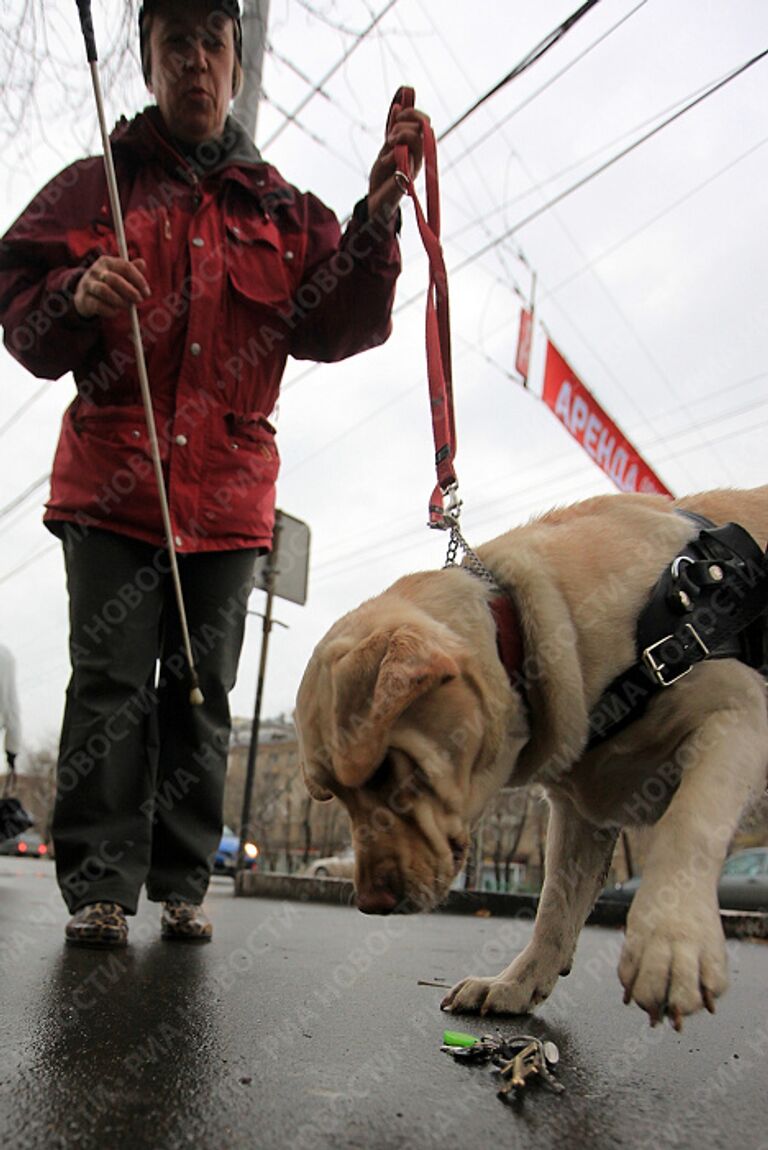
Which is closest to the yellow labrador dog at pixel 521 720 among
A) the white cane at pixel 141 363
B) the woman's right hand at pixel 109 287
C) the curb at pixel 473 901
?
the white cane at pixel 141 363

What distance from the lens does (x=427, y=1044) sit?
5.92 ft

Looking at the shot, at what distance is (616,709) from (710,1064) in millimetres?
683

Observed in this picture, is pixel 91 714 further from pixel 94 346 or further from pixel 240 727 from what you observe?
pixel 240 727

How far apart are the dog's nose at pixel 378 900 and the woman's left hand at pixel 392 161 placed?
6.58 feet

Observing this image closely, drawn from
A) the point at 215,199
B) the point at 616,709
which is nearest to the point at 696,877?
the point at 616,709

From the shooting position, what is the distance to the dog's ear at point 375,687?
172 centimetres

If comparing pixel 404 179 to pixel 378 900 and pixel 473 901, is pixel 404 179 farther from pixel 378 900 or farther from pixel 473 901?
pixel 473 901

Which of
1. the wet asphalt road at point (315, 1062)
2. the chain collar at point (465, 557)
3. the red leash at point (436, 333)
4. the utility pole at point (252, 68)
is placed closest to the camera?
the wet asphalt road at point (315, 1062)

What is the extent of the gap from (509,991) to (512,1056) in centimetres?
54

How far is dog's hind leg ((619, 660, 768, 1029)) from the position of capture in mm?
1430

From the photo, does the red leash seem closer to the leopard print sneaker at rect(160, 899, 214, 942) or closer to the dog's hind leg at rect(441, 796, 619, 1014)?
the dog's hind leg at rect(441, 796, 619, 1014)

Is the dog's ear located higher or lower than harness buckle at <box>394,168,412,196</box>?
lower

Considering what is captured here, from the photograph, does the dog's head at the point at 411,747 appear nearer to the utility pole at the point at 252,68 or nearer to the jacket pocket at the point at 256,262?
the jacket pocket at the point at 256,262

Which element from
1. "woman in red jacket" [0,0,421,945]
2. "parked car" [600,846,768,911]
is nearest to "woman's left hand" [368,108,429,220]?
"woman in red jacket" [0,0,421,945]
